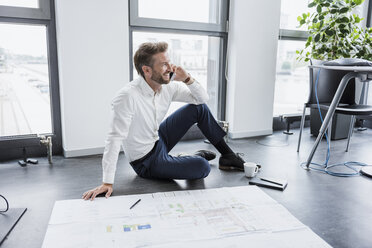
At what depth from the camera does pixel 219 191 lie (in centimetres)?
177

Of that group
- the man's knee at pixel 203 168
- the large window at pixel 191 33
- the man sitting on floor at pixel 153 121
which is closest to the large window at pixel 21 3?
the large window at pixel 191 33

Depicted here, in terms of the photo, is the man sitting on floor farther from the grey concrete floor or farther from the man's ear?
the grey concrete floor

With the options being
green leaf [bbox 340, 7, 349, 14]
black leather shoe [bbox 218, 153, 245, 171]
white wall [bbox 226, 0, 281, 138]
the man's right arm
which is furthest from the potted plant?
the man's right arm

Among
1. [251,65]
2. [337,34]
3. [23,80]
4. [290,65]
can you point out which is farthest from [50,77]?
[337,34]

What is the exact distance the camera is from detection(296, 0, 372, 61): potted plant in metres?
2.96

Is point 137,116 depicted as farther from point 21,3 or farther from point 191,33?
point 191,33

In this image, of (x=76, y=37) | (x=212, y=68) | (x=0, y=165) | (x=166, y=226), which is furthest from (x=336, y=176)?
(x=0, y=165)

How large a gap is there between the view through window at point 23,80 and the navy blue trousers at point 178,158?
104 cm

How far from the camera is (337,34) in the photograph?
298 cm

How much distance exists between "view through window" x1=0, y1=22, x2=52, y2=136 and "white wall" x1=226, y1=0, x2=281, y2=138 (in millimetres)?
1590

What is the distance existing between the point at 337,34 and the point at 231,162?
1.76 m

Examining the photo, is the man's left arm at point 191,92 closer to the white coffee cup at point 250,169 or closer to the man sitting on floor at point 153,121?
the man sitting on floor at point 153,121

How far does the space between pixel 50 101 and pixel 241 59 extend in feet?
5.50

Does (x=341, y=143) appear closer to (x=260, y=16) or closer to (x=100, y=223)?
(x=260, y=16)
